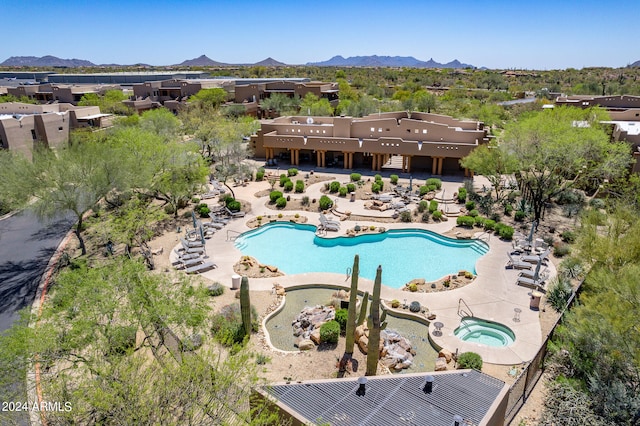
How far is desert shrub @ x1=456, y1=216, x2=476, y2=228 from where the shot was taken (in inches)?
1033

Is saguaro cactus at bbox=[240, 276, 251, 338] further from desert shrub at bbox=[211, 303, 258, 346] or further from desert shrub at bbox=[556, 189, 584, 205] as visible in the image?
desert shrub at bbox=[556, 189, 584, 205]

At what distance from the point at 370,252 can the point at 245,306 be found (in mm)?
10793

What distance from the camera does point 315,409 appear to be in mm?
10219

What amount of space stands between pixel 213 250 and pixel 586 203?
88.8 ft

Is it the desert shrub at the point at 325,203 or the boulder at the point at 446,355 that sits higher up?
the desert shrub at the point at 325,203

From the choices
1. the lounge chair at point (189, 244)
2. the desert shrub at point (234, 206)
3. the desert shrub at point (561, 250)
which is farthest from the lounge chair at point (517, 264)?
the desert shrub at point (234, 206)

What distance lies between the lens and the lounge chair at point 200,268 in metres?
20.9

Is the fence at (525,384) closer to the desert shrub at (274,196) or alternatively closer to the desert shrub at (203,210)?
the desert shrub at (274,196)

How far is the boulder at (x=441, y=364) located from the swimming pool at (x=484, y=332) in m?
1.89

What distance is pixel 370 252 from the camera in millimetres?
24234

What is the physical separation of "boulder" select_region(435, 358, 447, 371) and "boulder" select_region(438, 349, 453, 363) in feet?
0.43

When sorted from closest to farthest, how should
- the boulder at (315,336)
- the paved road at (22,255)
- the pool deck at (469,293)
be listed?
1. the pool deck at (469,293)
2. the boulder at (315,336)
3. the paved road at (22,255)

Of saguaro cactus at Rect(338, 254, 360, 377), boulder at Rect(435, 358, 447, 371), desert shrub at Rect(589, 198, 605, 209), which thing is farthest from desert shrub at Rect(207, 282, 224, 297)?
desert shrub at Rect(589, 198, 605, 209)

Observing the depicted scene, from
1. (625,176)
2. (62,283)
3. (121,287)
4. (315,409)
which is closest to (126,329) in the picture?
(121,287)
